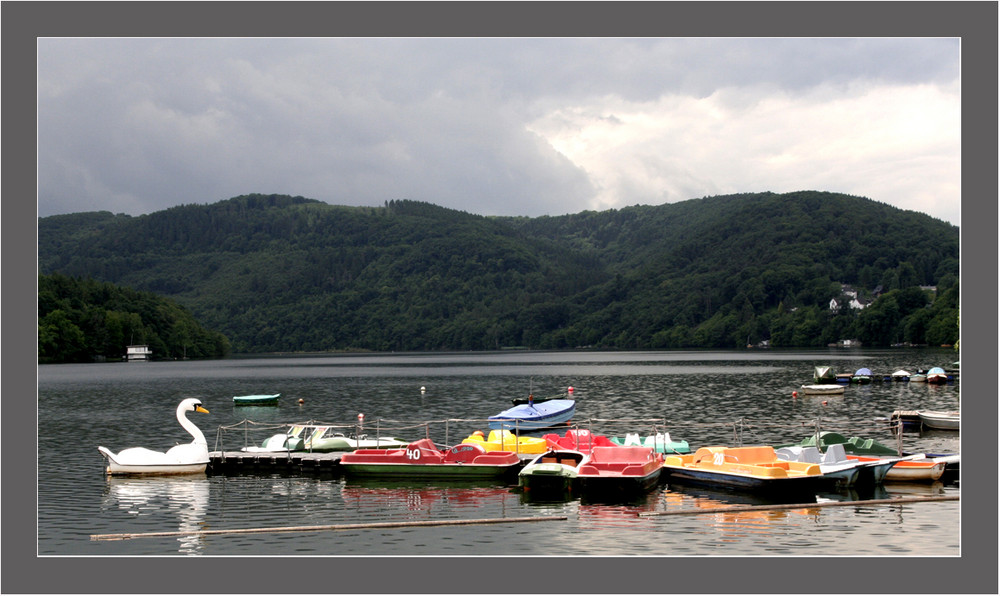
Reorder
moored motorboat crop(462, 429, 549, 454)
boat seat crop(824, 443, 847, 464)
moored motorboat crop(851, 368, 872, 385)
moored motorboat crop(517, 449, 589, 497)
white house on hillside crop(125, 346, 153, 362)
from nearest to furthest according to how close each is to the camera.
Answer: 1. moored motorboat crop(517, 449, 589, 497)
2. boat seat crop(824, 443, 847, 464)
3. moored motorboat crop(462, 429, 549, 454)
4. moored motorboat crop(851, 368, 872, 385)
5. white house on hillside crop(125, 346, 153, 362)

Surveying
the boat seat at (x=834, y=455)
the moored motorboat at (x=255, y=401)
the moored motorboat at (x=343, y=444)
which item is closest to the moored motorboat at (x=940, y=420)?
the boat seat at (x=834, y=455)

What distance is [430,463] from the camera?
107 ft

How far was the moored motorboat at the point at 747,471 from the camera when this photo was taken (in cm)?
2783

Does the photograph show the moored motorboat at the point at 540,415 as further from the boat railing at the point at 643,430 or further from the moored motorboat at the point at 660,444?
the moored motorboat at the point at 660,444

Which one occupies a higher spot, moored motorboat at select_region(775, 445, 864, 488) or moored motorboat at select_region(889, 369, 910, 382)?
→ moored motorboat at select_region(775, 445, 864, 488)

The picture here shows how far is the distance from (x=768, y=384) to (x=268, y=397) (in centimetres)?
4891

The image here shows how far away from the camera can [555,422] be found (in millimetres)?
58656

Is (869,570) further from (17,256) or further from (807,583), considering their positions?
(17,256)

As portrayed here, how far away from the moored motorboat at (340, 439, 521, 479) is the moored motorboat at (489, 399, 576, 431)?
21.8 metres

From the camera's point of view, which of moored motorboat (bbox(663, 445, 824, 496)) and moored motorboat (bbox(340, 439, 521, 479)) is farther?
moored motorboat (bbox(340, 439, 521, 479))

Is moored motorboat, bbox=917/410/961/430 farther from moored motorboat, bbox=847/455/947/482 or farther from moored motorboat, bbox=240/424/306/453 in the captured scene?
moored motorboat, bbox=240/424/306/453

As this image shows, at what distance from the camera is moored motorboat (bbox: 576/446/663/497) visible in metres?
28.5

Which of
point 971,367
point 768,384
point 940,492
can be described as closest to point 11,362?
point 971,367

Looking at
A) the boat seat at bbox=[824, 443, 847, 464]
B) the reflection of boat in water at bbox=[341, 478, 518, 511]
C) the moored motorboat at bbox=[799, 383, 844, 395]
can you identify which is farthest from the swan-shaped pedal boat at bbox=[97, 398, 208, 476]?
the moored motorboat at bbox=[799, 383, 844, 395]
